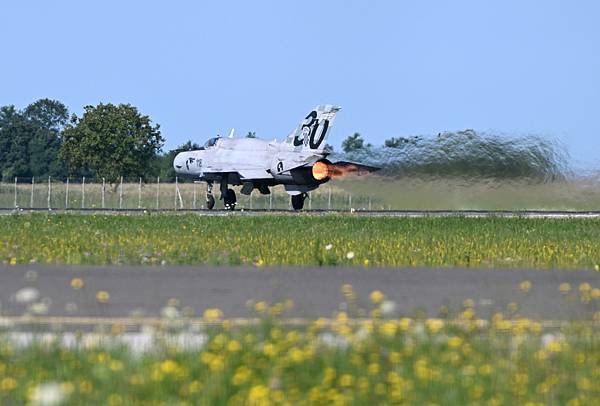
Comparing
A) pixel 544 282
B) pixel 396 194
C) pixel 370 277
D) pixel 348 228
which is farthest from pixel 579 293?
pixel 396 194

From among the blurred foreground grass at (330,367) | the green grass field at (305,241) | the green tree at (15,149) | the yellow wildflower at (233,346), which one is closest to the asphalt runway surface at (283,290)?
the blurred foreground grass at (330,367)

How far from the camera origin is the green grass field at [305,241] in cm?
2330

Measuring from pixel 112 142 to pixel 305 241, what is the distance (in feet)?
297

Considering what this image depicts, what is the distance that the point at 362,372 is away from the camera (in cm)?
980

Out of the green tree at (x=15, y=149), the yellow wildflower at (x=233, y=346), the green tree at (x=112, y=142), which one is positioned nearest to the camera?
the yellow wildflower at (x=233, y=346)

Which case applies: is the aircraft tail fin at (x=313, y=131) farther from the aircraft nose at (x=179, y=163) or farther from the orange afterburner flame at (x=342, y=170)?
the aircraft nose at (x=179, y=163)

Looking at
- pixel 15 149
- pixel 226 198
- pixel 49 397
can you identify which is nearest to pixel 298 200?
pixel 226 198

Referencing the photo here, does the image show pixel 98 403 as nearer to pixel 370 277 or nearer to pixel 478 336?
pixel 478 336

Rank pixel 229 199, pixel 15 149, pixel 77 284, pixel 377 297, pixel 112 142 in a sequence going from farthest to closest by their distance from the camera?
pixel 15 149, pixel 112 142, pixel 229 199, pixel 77 284, pixel 377 297

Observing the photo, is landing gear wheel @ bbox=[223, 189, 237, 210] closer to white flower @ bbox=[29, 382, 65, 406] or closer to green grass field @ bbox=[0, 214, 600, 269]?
green grass field @ bbox=[0, 214, 600, 269]

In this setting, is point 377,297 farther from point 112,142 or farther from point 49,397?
point 112,142

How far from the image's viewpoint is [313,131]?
65.6 metres

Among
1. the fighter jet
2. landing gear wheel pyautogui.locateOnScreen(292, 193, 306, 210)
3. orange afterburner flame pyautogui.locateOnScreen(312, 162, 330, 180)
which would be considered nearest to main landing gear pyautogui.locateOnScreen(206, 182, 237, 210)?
the fighter jet

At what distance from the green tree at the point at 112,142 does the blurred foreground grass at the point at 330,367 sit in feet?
354
